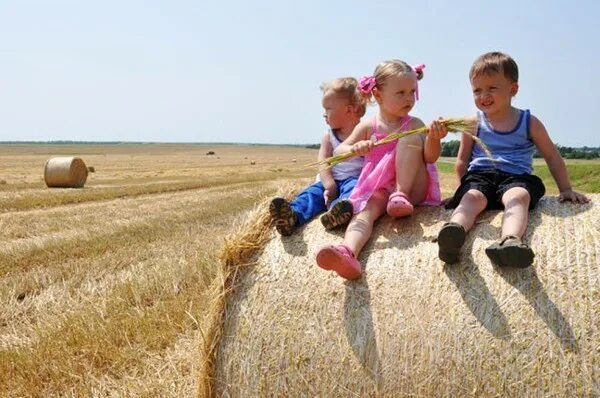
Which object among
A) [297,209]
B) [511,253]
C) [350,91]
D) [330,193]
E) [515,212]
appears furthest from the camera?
[350,91]

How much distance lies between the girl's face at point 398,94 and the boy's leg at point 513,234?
2.53 feet

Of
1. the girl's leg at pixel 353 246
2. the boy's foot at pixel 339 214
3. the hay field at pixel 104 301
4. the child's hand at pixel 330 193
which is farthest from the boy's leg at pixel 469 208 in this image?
the hay field at pixel 104 301

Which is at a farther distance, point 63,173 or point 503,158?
point 63,173

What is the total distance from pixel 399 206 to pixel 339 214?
0.34 metres

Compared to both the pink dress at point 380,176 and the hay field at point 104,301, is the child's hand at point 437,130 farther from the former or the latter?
the hay field at point 104,301

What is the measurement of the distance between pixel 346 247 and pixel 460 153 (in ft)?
3.93

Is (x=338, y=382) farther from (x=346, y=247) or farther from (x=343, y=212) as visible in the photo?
(x=343, y=212)

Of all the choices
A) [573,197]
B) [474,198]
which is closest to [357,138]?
[474,198]

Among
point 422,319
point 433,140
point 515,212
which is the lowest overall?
point 422,319

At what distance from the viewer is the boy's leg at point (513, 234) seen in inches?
119

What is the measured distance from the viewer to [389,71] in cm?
378

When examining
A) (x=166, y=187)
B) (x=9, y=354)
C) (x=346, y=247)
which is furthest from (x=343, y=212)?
(x=166, y=187)

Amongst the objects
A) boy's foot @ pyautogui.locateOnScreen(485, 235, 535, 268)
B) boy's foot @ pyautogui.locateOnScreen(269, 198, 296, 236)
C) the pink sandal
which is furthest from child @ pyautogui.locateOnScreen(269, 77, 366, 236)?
boy's foot @ pyautogui.locateOnScreen(485, 235, 535, 268)

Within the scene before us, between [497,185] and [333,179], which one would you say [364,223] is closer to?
[333,179]
